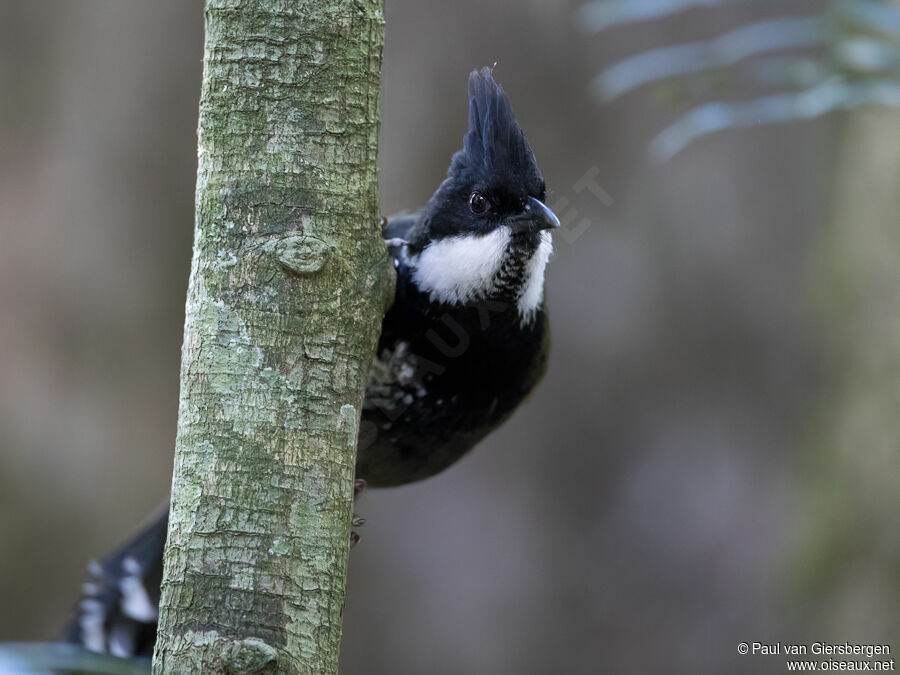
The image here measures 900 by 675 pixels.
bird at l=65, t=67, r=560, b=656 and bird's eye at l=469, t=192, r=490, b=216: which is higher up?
bird's eye at l=469, t=192, r=490, b=216

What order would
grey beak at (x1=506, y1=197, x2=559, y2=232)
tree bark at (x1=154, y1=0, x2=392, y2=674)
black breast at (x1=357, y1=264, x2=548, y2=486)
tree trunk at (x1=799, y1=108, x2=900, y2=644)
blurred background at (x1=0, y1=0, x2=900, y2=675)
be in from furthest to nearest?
A: blurred background at (x1=0, y1=0, x2=900, y2=675) < tree trunk at (x1=799, y1=108, x2=900, y2=644) < black breast at (x1=357, y1=264, x2=548, y2=486) < grey beak at (x1=506, y1=197, x2=559, y2=232) < tree bark at (x1=154, y1=0, x2=392, y2=674)

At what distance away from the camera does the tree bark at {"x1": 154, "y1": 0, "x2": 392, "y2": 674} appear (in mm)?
1872

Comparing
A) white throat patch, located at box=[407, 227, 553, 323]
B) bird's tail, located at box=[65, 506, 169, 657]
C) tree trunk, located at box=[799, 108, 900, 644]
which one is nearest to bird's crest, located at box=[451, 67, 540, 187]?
white throat patch, located at box=[407, 227, 553, 323]

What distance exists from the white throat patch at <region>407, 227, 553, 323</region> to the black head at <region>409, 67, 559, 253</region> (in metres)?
0.04

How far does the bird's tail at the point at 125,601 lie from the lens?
359 cm

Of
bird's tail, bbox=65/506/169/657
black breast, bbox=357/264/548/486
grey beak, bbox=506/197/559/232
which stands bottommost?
bird's tail, bbox=65/506/169/657

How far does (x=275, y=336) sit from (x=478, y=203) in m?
1.23

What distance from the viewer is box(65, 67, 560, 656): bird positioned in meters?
2.99

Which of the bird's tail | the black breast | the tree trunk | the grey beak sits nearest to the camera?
the grey beak

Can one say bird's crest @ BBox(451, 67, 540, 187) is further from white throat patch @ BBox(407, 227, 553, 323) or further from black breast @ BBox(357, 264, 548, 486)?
black breast @ BBox(357, 264, 548, 486)

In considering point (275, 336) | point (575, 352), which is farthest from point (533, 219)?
point (575, 352)

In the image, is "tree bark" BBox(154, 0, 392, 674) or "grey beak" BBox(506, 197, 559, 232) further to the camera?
"grey beak" BBox(506, 197, 559, 232)

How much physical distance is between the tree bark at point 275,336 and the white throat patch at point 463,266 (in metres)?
0.89

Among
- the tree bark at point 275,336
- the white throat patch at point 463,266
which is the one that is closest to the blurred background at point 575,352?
the white throat patch at point 463,266
